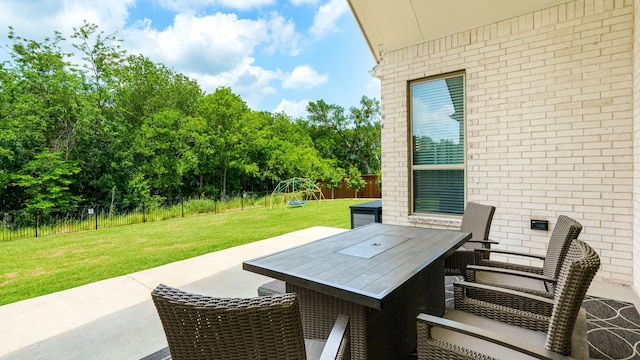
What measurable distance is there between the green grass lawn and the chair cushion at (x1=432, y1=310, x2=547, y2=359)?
4.47 meters

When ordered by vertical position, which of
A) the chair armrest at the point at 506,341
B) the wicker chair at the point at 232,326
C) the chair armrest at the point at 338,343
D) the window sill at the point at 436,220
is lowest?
the chair armrest at the point at 338,343

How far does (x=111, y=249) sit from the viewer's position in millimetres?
5770

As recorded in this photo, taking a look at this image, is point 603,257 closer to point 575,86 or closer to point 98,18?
point 575,86

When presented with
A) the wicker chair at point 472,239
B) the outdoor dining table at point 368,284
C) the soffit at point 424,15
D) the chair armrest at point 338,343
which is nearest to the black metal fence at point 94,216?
the outdoor dining table at point 368,284

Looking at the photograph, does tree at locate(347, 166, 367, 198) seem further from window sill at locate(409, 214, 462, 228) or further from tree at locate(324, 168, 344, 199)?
window sill at locate(409, 214, 462, 228)

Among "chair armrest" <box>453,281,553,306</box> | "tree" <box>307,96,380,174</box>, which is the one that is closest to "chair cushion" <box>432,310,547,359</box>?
"chair armrest" <box>453,281,553,306</box>

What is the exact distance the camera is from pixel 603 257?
323 centimetres

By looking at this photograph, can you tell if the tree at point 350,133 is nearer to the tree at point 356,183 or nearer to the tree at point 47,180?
the tree at point 356,183

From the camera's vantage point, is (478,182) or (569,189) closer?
(569,189)

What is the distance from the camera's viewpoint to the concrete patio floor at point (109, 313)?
2318mm

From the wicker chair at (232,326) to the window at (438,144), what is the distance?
3825 mm

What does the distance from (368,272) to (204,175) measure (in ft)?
53.0

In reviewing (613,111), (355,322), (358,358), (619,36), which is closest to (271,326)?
(355,322)

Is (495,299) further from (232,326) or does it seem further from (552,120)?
(552,120)
